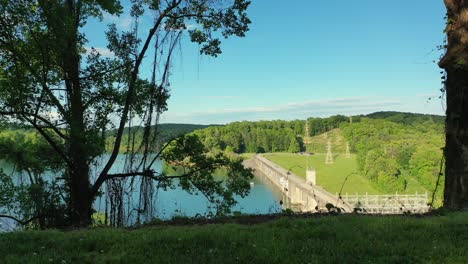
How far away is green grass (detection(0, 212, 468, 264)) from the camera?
3.17 metres

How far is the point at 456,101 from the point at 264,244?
13.3 ft

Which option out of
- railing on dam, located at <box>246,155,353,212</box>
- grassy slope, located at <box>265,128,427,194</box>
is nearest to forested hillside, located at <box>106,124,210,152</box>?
railing on dam, located at <box>246,155,353,212</box>

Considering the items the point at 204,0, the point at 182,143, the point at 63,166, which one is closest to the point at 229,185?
the point at 182,143

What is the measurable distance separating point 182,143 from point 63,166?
252 centimetres

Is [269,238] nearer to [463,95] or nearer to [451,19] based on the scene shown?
[463,95]

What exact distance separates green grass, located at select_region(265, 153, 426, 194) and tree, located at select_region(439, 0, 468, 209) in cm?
4857

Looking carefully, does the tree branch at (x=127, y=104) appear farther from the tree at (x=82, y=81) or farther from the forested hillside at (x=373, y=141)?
the forested hillside at (x=373, y=141)

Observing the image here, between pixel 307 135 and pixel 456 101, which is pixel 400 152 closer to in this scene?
pixel 307 135

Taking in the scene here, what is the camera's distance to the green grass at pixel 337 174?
72.4m

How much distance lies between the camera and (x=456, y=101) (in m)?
5.84

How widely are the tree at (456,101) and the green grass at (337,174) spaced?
4857 cm

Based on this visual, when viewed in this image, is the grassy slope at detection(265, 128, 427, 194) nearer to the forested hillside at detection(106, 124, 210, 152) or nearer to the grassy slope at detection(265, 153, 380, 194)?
the grassy slope at detection(265, 153, 380, 194)

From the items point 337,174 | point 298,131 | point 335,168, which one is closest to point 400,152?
point 337,174

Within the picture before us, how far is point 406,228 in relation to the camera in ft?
13.7
